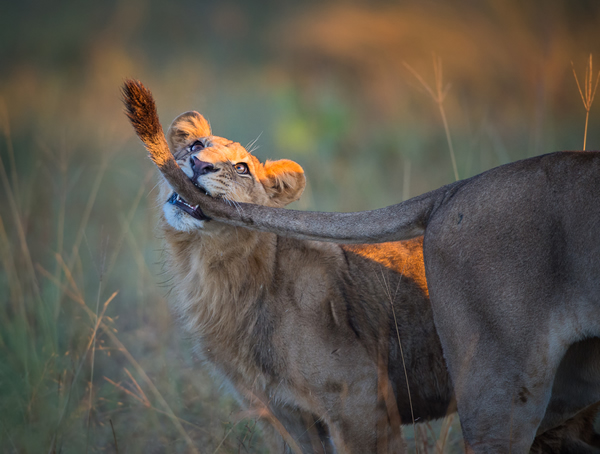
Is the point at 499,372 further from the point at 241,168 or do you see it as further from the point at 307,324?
the point at 241,168

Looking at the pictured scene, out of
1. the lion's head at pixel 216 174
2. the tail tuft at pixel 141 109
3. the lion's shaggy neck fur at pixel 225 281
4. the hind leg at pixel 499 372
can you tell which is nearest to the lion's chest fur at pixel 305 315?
the lion's shaggy neck fur at pixel 225 281

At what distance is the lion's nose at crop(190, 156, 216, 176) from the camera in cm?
310

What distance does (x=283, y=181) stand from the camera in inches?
147

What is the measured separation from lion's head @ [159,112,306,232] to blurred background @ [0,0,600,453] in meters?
1.12

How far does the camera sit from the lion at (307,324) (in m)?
3.08

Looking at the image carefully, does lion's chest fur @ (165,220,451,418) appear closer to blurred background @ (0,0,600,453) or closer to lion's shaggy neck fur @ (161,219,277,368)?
lion's shaggy neck fur @ (161,219,277,368)

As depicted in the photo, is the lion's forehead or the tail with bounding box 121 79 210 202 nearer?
the tail with bounding box 121 79 210 202

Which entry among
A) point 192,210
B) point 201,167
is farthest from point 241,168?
point 192,210

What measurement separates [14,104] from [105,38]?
227 cm

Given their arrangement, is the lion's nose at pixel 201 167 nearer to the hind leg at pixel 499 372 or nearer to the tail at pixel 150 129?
the tail at pixel 150 129

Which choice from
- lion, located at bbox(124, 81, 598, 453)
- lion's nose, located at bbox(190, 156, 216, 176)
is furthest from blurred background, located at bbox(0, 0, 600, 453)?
lion's nose, located at bbox(190, 156, 216, 176)

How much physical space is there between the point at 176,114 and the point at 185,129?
4.29m

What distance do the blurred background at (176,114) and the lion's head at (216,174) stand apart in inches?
44.2

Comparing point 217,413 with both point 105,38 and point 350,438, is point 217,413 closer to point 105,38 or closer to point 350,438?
point 350,438
